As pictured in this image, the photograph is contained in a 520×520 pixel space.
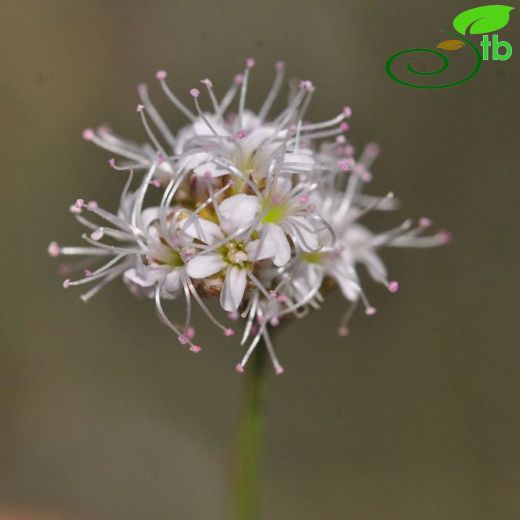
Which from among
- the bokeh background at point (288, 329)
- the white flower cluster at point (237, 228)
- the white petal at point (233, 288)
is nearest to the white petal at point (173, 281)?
the white flower cluster at point (237, 228)

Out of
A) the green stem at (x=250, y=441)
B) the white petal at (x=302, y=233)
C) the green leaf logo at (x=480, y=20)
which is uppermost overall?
the green leaf logo at (x=480, y=20)

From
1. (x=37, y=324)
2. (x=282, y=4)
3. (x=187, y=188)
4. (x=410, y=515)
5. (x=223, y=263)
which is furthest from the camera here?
(x=282, y=4)

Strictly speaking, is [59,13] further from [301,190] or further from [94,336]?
[301,190]

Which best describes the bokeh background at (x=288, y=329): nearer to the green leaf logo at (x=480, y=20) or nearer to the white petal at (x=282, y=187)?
the green leaf logo at (x=480, y=20)

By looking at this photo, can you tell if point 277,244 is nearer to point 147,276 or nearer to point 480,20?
point 147,276

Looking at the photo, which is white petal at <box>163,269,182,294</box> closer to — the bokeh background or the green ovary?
the green ovary

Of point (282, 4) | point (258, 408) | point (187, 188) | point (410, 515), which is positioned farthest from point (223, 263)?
point (282, 4)

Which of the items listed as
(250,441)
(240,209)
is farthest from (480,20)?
(250,441)

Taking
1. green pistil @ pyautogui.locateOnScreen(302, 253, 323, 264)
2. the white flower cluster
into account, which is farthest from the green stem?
green pistil @ pyautogui.locateOnScreen(302, 253, 323, 264)
